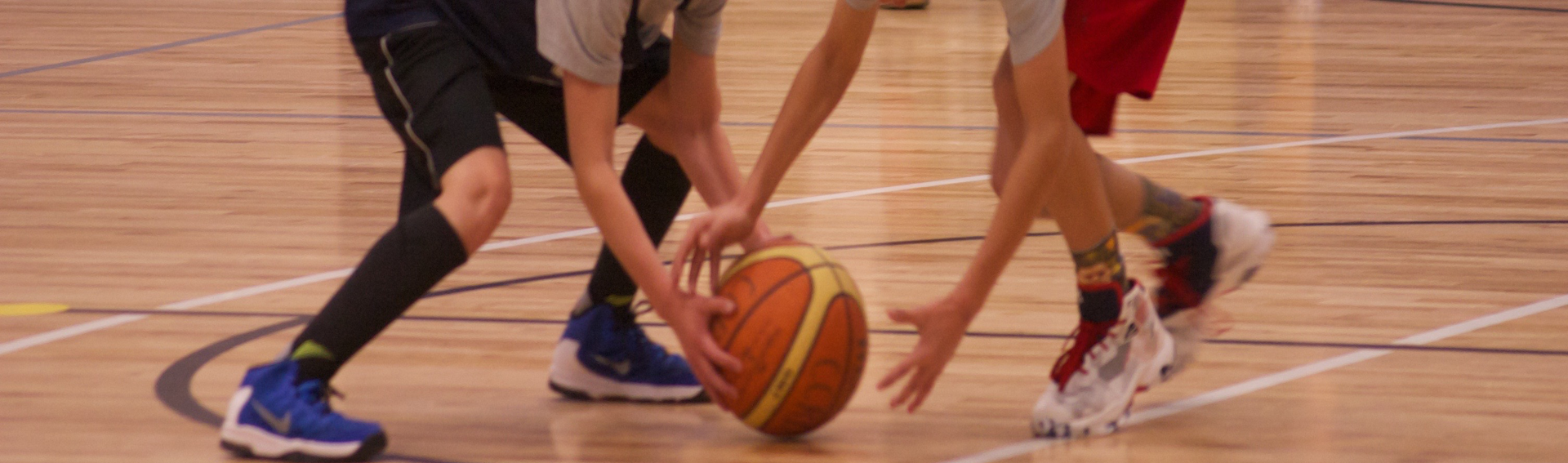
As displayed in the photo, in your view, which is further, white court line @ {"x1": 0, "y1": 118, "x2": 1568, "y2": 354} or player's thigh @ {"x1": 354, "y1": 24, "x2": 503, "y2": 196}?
white court line @ {"x1": 0, "y1": 118, "x2": 1568, "y2": 354}

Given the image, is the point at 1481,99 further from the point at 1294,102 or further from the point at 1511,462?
the point at 1511,462

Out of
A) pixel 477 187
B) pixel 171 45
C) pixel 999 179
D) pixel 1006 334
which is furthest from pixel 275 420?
pixel 171 45

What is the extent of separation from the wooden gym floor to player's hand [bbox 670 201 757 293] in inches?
10.4

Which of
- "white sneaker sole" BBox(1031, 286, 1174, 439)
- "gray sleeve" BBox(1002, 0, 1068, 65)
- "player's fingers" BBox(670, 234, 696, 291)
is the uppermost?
"gray sleeve" BBox(1002, 0, 1068, 65)

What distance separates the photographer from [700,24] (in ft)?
7.52

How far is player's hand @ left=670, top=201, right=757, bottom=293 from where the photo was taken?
2215 mm

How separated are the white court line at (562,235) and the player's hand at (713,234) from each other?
1.26 metres

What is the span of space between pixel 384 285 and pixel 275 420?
0.75 ft

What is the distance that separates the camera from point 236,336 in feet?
9.47

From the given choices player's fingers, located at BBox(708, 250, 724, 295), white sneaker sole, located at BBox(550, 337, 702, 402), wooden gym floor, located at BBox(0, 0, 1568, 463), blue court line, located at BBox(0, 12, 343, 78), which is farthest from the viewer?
blue court line, located at BBox(0, 12, 343, 78)

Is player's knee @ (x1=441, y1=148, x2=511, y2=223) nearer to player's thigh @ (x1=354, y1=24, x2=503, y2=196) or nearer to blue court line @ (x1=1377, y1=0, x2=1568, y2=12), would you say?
player's thigh @ (x1=354, y1=24, x2=503, y2=196)

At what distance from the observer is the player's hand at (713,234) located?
2215 millimetres

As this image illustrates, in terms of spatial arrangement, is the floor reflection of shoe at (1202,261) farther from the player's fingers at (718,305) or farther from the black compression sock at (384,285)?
the black compression sock at (384,285)

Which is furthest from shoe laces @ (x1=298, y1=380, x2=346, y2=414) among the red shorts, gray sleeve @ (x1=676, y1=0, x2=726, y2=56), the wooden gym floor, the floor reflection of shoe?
the floor reflection of shoe
